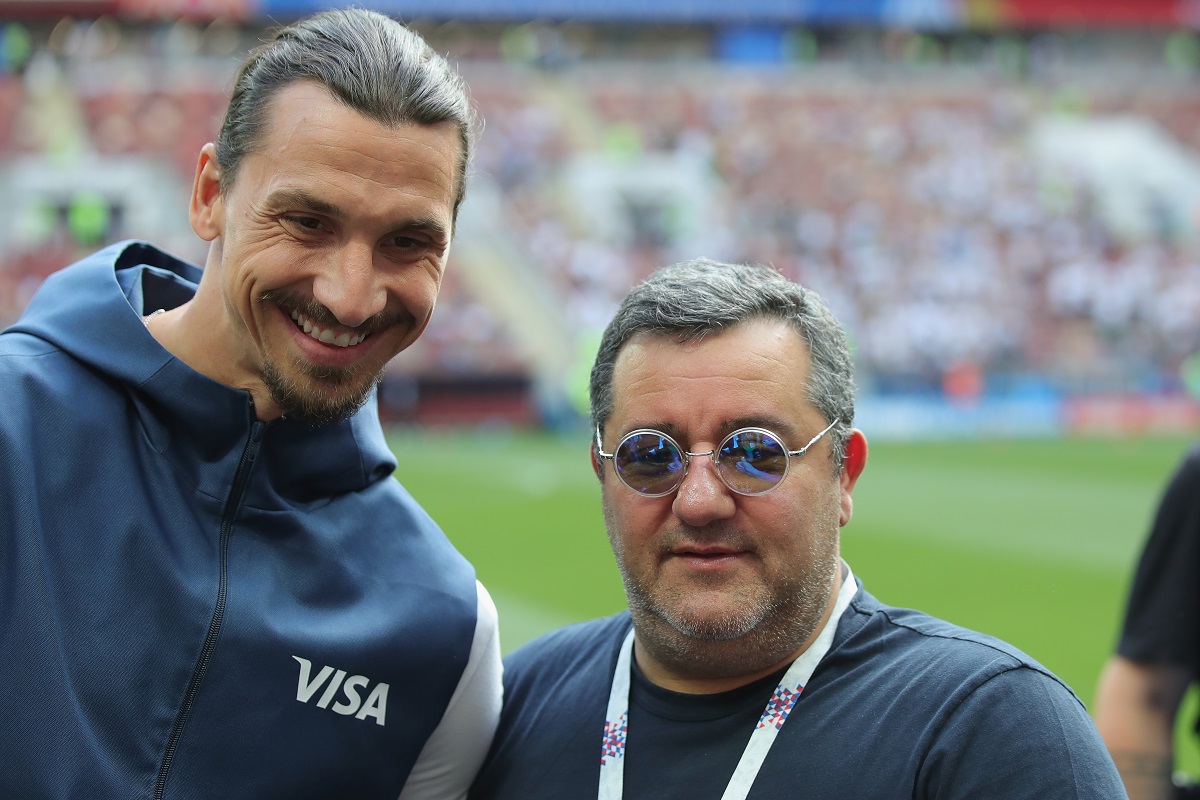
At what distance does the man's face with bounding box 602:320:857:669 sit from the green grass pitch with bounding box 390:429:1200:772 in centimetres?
524

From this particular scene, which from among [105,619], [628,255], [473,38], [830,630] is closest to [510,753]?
[830,630]

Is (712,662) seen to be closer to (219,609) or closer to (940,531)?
(219,609)

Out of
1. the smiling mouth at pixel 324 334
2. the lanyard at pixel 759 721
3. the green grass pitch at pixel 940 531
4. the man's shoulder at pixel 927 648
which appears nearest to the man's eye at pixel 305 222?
the smiling mouth at pixel 324 334

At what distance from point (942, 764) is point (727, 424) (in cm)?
69

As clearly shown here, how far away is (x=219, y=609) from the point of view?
87.0 inches

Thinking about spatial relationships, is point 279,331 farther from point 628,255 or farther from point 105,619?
point 628,255

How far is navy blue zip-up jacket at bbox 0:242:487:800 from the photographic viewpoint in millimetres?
2068

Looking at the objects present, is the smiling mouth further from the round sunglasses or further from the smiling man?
the round sunglasses

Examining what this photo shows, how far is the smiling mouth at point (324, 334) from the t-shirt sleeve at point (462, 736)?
0.63 meters

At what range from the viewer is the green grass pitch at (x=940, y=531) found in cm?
953

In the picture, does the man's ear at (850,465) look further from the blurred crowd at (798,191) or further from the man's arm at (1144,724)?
the blurred crowd at (798,191)

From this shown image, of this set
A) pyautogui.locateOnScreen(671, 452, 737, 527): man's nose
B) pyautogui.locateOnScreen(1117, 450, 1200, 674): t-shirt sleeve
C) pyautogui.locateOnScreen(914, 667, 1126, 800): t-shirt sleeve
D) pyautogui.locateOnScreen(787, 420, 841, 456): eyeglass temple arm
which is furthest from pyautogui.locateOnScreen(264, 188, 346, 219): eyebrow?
pyautogui.locateOnScreen(1117, 450, 1200, 674): t-shirt sleeve

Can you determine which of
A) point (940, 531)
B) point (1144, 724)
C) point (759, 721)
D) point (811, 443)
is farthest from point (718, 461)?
point (940, 531)

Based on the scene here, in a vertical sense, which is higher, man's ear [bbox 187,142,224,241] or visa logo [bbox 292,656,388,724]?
man's ear [bbox 187,142,224,241]
